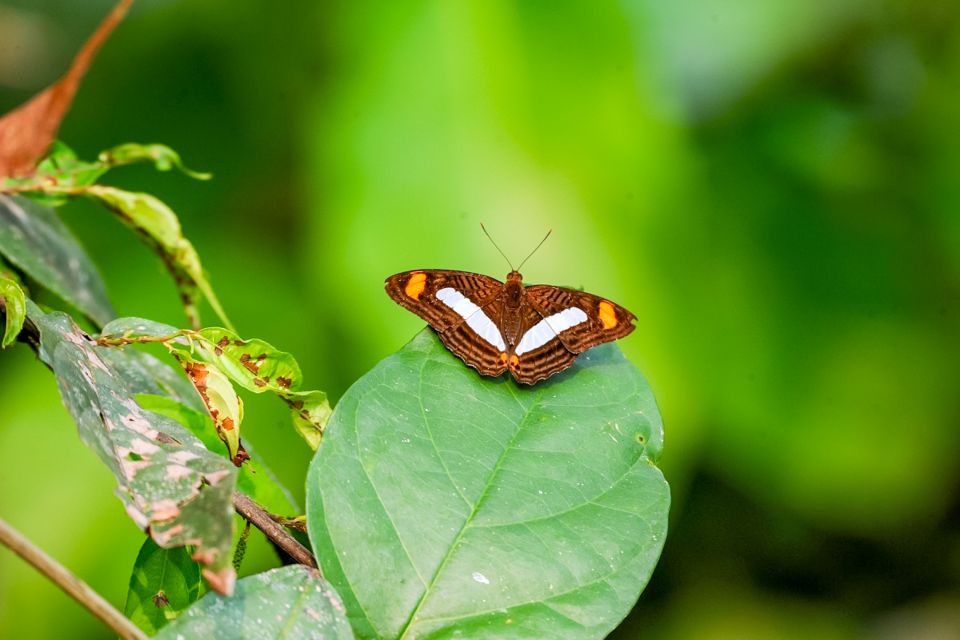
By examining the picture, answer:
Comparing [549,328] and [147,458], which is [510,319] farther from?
[147,458]

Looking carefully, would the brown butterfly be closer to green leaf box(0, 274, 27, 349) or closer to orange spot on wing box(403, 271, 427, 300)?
orange spot on wing box(403, 271, 427, 300)

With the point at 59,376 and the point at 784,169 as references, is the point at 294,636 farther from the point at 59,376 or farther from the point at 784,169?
the point at 784,169

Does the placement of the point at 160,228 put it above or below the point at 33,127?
below

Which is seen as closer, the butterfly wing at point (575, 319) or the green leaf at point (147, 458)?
the green leaf at point (147, 458)

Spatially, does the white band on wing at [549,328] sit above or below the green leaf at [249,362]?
below

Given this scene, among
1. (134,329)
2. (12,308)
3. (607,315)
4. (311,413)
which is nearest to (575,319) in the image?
(607,315)

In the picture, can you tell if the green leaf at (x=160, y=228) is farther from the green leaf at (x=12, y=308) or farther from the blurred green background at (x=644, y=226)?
the blurred green background at (x=644, y=226)

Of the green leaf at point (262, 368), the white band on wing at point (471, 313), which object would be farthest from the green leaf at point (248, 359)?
the white band on wing at point (471, 313)
